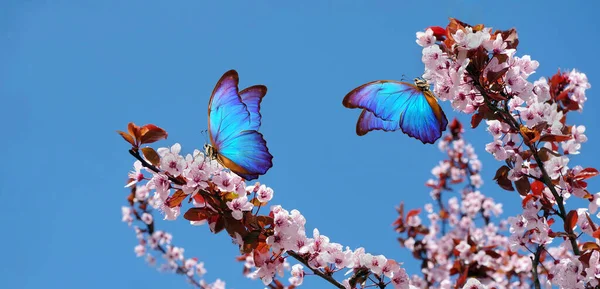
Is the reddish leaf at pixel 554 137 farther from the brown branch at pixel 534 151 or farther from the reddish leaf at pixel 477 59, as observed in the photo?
the reddish leaf at pixel 477 59

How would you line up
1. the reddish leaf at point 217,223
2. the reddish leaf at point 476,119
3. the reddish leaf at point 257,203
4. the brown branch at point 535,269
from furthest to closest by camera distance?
the reddish leaf at point 476,119, the brown branch at point 535,269, the reddish leaf at point 257,203, the reddish leaf at point 217,223

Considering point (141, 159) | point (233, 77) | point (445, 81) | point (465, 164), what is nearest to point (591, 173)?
point (445, 81)

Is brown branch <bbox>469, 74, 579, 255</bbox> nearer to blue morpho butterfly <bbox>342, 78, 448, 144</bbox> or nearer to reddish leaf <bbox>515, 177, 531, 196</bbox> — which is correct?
reddish leaf <bbox>515, 177, 531, 196</bbox>

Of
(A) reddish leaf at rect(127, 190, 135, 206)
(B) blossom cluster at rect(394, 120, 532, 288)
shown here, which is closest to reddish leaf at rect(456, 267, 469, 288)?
(B) blossom cluster at rect(394, 120, 532, 288)

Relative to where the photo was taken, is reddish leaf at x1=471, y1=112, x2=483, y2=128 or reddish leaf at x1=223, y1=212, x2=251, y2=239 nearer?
reddish leaf at x1=223, y1=212, x2=251, y2=239

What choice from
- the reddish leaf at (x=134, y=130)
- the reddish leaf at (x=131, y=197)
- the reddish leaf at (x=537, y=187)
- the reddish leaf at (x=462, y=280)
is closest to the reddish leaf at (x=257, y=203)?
the reddish leaf at (x=134, y=130)

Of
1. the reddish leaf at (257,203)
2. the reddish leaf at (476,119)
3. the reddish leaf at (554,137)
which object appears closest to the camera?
the reddish leaf at (257,203)
